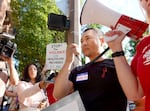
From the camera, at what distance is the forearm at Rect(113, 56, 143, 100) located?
2100 mm

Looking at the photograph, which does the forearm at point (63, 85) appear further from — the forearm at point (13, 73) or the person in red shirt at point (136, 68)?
the person in red shirt at point (136, 68)

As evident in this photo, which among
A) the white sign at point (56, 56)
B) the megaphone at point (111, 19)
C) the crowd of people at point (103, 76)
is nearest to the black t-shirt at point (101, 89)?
the crowd of people at point (103, 76)

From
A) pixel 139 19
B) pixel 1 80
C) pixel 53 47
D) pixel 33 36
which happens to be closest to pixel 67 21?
pixel 53 47

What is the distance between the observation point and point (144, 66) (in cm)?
200

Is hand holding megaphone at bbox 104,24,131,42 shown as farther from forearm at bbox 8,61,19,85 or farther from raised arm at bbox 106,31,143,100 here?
forearm at bbox 8,61,19,85

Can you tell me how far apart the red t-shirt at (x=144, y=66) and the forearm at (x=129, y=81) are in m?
0.05

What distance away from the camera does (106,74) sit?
265cm

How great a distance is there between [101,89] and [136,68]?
21.1 inches

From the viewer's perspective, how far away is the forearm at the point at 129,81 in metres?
2.10

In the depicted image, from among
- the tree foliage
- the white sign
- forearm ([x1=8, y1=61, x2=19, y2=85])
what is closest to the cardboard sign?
forearm ([x1=8, y1=61, x2=19, y2=85])

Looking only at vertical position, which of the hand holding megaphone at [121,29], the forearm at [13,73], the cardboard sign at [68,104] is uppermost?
the hand holding megaphone at [121,29]

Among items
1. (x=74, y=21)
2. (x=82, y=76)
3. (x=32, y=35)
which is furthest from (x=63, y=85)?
(x=32, y=35)

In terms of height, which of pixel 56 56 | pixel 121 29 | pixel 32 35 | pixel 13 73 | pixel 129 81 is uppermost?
pixel 121 29

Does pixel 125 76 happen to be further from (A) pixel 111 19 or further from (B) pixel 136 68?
(A) pixel 111 19
